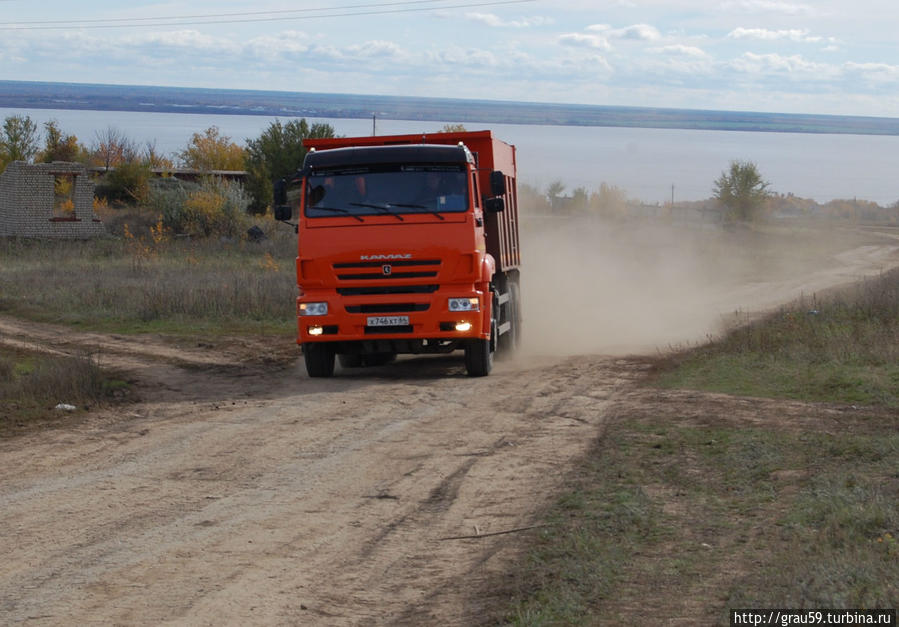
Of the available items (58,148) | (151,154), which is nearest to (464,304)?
(58,148)

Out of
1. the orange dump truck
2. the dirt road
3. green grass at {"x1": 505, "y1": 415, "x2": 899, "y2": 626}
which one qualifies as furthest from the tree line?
green grass at {"x1": 505, "y1": 415, "x2": 899, "y2": 626}

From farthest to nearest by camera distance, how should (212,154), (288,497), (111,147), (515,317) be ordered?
(111,147) < (212,154) < (515,317) < (288,497)

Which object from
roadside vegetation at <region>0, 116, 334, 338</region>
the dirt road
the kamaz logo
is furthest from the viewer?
roadside vegetation at <region>0, 116, 334, 338</region>

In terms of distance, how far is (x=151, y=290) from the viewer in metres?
25.0

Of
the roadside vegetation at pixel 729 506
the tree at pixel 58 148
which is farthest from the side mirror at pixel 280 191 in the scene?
the tree at pixel 58 148

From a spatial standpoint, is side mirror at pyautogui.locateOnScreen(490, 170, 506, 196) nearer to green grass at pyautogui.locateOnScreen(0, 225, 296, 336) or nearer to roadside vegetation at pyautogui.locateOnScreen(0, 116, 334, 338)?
roadside vegetation at pyautogui.locateOnScreen(0, 116, 334, 338)

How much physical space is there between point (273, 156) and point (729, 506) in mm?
51942

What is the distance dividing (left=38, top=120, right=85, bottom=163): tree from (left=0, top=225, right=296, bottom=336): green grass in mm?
32394

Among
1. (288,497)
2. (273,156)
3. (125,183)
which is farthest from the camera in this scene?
(125,183)

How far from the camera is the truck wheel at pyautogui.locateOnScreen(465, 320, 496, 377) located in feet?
48.9

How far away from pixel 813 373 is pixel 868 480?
579 centimetres

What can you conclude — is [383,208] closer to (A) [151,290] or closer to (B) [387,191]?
(B) [387,191]

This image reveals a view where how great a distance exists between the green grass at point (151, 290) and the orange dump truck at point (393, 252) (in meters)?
6.83

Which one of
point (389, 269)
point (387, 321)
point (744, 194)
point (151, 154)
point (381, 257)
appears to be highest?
point (151, 154)
